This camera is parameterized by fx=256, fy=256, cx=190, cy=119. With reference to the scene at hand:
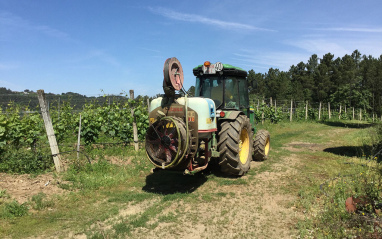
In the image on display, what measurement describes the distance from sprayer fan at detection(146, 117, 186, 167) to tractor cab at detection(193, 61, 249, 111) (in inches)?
77.4

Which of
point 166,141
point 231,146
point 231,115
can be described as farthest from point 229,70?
point 166,141

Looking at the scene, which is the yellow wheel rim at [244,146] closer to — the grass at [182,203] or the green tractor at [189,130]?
the green tractor at [189,130]

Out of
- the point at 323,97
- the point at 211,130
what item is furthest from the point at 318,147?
the point at 323,97

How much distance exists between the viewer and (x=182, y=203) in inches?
175

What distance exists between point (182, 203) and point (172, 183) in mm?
1129

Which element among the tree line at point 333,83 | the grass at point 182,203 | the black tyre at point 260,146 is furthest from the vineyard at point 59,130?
the tree line at point 333,83

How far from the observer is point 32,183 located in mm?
4930

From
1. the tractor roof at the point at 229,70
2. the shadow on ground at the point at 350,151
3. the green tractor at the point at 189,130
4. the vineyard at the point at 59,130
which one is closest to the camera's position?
the green tractor at the point at 189,130

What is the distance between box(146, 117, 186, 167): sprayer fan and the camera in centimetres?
453

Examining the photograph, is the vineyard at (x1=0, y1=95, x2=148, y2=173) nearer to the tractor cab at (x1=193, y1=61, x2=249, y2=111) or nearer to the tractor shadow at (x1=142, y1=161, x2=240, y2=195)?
the tractor shadow at (x1=142, y1=161, x2=240, y2=195)

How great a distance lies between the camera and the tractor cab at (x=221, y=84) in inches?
249

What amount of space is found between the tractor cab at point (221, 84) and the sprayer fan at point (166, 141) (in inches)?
77.4

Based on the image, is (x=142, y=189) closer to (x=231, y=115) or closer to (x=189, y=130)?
(x=189, y=130)

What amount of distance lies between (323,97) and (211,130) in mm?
52193
